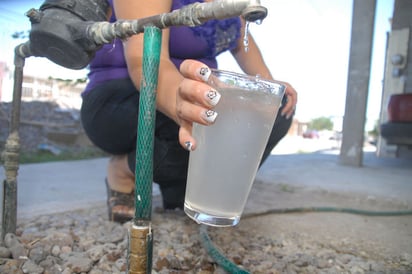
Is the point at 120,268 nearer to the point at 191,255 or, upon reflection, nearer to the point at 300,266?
the point at 191,255

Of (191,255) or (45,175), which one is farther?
(45,175)

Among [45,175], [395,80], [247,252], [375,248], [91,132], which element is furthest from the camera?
[395,80]

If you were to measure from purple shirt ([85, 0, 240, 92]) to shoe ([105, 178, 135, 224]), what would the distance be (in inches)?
17.4

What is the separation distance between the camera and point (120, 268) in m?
1.06

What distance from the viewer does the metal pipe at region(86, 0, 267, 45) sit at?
1.69 ft

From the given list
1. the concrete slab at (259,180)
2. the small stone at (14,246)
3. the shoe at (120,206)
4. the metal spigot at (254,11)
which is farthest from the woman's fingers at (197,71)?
the concrete slab at (259,180)

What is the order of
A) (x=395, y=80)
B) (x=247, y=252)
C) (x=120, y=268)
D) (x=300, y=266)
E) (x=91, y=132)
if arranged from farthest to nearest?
1. (x=395, y=80)
2. (x=91, y=132)
3. (x=247, y=252)
4. (x=300, y=266)
5. (x=120, y=268)

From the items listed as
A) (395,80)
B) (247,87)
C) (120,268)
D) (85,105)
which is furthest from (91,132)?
(395,80)

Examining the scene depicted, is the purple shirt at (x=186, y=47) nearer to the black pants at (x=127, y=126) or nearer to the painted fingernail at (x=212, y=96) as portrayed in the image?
the black pants at (x=127, y=126)

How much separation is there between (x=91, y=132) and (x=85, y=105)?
119 mm

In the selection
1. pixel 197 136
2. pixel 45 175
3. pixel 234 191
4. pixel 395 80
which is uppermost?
pixel 395 80

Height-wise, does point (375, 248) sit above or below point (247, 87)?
below

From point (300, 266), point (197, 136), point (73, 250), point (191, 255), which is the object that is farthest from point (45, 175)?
point (197, 136)

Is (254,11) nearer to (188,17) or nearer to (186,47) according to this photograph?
(188,17)
